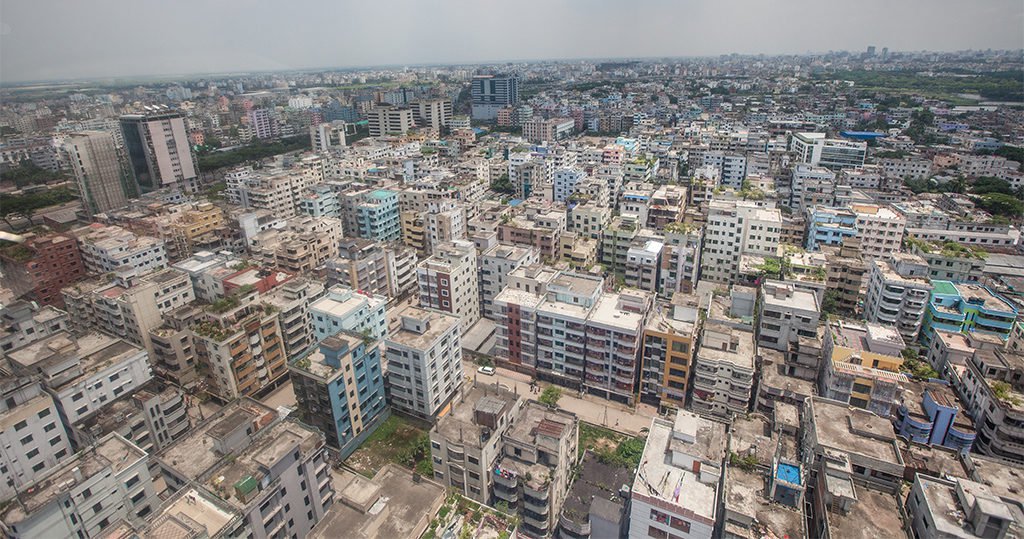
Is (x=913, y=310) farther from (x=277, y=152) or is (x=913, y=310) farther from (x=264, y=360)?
(x=277, y=152)

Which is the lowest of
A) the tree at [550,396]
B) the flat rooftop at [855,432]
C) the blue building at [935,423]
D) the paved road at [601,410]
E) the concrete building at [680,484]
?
the paved road at [601,410]

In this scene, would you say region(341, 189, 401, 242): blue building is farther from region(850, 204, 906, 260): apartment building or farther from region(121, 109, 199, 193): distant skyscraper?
region(850, 204, 906, 260): apartment building

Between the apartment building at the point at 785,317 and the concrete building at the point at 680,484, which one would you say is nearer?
the concrete building at the point at 680,484

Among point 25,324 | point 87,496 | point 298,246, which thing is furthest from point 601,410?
point 25,324

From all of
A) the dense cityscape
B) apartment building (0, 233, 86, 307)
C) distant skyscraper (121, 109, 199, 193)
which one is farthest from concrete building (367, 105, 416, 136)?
apartment building (0, 233, 86, 307)

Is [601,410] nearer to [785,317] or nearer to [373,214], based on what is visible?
[785,317]

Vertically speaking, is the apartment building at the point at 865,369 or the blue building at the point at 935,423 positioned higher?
the apartment building at the point at 865,369

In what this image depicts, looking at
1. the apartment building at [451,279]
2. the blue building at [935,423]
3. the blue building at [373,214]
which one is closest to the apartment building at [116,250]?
the blue building at [373,214]

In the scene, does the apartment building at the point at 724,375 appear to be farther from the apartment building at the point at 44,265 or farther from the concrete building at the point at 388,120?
the concrete building at the point at 388,120
